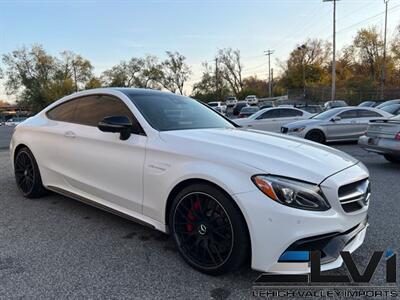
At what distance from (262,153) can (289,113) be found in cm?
1184

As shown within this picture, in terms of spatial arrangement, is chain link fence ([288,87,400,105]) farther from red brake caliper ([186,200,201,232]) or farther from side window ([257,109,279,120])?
red brake caliper ([186,200,201,232])

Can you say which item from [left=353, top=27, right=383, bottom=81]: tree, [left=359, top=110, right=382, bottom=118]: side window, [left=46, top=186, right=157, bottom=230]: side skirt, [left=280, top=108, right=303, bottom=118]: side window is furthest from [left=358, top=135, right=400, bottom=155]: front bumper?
[left=353, top=27, right=383, bottom=81]: tree

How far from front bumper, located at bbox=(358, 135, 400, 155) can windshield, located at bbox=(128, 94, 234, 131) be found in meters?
4.43

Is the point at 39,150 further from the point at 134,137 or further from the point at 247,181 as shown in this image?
the point at 247,181

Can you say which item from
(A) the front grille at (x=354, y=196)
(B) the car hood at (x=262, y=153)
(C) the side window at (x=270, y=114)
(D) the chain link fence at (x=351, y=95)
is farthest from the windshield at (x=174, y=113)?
(D) the chain link fence at (x=351, y=95)

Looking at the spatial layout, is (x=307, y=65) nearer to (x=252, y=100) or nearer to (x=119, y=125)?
(x=252, y=100)

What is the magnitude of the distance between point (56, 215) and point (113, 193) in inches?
47.5

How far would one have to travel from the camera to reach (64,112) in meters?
4.66

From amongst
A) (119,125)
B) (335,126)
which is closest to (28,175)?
(119,125)

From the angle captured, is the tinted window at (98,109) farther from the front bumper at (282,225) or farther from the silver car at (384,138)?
the silver car at (384,138)

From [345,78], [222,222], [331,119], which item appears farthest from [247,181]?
[345,78]

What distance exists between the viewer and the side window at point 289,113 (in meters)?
14.1

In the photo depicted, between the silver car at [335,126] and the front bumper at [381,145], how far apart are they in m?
4.04

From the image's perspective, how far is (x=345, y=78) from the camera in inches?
2672
